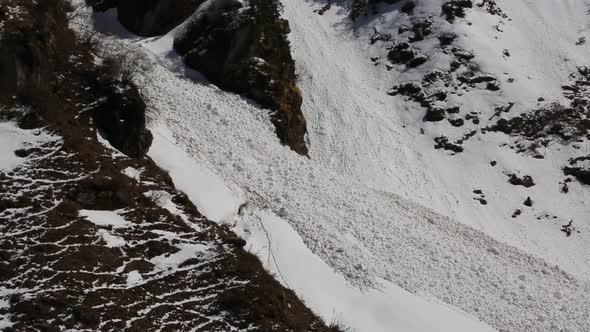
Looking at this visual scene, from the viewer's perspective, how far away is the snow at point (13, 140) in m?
11.2

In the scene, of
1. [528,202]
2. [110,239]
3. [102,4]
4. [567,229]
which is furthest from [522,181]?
[110,239]

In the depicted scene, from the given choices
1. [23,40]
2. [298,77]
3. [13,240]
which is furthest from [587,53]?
[13,240]

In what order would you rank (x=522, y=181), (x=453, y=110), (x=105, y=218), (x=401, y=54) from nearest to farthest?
(x=105, y=218) < (x=522, y=181) < (x=453, y=110) < (x=401, y=54)

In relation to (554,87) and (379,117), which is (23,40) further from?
(554,87)

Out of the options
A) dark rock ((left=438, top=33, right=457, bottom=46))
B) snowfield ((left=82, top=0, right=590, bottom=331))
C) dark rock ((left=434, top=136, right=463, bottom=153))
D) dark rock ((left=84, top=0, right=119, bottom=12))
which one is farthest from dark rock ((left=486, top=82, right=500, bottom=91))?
dark rock ((left=84, top=0, right=119, bottom=12))

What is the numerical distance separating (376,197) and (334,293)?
858 cm

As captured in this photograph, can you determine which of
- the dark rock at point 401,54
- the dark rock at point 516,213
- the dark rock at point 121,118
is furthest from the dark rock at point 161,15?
the dark rock at point 516,213

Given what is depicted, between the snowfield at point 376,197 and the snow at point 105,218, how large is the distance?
17.0 ft

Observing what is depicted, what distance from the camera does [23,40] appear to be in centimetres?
1383

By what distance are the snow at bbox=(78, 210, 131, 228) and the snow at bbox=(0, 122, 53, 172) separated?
5.75 ft

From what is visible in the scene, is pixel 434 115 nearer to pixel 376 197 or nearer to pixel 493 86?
pixel 493 86

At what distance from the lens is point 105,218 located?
10758 millimetres

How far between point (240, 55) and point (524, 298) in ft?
48.0

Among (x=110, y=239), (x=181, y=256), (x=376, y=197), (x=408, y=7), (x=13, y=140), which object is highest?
(x=13, y=140)
